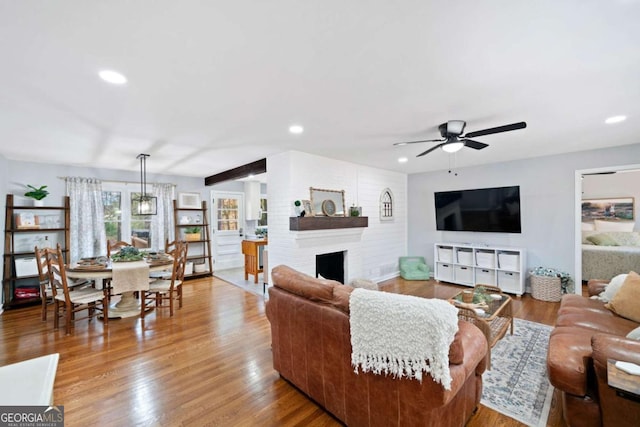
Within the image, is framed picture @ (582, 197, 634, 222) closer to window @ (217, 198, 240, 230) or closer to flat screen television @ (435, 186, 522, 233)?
flat screen television @ (435, 186, 522, 233)

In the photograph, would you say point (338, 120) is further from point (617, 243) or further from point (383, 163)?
point (617, 243)

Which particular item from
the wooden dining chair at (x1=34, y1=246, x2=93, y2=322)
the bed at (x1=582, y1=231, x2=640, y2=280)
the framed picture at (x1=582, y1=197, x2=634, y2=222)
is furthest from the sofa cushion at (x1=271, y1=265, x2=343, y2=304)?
the framed picture at (x1=582, y1=197, x2=634, y2=222)

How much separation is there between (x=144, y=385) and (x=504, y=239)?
19.3 feet

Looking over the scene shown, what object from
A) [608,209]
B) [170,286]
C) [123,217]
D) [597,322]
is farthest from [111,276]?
[608,209]

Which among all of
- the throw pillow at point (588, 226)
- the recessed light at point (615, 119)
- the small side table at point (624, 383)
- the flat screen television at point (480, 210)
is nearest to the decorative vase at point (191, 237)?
the flat screen television at point (480, 210)

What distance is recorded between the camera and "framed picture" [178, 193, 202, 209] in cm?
616

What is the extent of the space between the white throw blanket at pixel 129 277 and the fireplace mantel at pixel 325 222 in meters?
2.03

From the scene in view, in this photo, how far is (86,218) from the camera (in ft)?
16.4

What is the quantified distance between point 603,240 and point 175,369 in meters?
7.71

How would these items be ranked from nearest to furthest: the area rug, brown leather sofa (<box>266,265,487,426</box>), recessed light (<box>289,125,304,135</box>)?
brown leather sofa (<box>266,265,487,426</box>)
the area rug
recessed light (<box>289,125,304,135</box>)

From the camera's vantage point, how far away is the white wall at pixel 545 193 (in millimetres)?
4332

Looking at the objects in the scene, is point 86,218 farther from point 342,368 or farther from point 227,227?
point 342,368

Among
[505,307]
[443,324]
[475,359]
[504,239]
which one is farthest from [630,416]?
[504,239]

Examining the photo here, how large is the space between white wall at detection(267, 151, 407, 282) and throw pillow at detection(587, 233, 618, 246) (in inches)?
147
